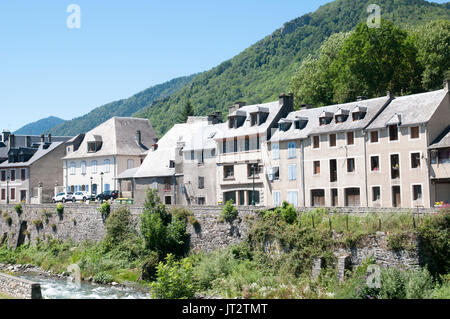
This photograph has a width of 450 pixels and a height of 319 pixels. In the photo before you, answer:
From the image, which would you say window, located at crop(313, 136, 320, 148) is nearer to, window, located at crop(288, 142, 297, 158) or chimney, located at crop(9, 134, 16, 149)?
window, located at crop(288, 142, 297, 158)

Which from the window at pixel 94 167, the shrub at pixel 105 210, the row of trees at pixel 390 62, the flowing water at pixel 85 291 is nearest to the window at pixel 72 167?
the window at pixel 94 167

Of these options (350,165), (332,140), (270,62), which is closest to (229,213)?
(350,165)

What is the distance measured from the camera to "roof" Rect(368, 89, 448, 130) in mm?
37125

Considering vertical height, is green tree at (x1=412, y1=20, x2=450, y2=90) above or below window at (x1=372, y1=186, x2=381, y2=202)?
above

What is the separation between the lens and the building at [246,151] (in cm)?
4578

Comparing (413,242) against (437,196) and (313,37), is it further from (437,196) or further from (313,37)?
(313,37)

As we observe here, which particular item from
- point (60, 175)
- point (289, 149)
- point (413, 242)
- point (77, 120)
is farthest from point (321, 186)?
point (77, 120)

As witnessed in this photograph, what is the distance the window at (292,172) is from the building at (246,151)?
2439 mm

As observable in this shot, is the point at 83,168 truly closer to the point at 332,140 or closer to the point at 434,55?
the point at 332,140

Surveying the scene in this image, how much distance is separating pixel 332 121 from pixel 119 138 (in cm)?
3049

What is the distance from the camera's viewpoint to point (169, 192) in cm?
5103

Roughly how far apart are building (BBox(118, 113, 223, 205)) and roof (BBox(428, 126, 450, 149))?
20.1 metres

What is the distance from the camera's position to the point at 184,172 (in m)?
50.4

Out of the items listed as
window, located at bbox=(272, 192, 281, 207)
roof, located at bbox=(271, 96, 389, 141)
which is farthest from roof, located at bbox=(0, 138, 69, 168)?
window, located at bbox=(272, 192, 281, 207)
